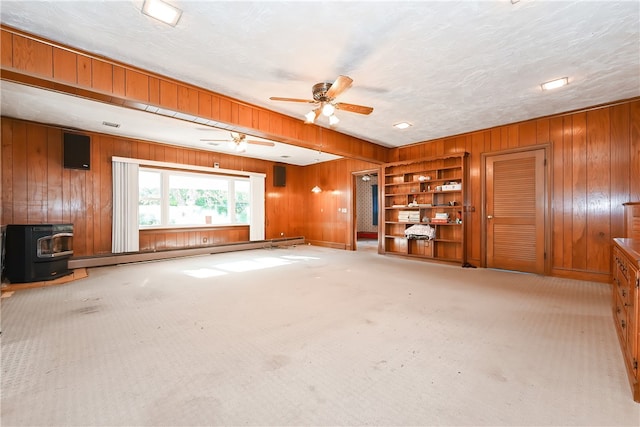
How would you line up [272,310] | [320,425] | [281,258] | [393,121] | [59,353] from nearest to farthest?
1. [320,425]
2. [59,353]
3. [272,310]
4. [393,121]
5. [281,258]

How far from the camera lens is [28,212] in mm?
4777

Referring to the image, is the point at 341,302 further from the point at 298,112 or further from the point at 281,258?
the point at 281,258

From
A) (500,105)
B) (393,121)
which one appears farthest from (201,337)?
(500,105)

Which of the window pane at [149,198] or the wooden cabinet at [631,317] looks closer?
the wooden cabinet at [631,317]

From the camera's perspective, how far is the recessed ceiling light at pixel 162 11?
6.60 ft

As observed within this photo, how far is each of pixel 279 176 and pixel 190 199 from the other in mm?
2804

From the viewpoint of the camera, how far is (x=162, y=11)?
209 cm

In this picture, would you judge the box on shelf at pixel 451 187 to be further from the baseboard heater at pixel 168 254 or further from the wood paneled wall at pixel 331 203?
the baseboard heater at pixel 168 254

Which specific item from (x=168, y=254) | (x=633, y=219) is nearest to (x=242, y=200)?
(x=168, y=254)

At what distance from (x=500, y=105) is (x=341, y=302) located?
372 cm

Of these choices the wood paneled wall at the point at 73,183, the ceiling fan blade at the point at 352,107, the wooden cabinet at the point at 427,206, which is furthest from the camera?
the wooden cabinet at the point at 427,206

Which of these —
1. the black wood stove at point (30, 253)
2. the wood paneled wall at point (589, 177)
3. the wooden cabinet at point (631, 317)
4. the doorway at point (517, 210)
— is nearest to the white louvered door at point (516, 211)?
the doorway at point (517, 210)

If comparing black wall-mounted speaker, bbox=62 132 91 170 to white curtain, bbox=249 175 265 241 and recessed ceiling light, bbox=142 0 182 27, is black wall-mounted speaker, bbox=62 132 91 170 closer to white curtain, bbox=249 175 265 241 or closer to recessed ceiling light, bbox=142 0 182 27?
white curtain, bbox=249 175 265 241

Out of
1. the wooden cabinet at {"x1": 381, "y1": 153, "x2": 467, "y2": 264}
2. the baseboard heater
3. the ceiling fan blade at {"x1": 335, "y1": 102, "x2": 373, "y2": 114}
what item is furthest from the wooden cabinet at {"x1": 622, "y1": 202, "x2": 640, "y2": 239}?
the baseboard heater
